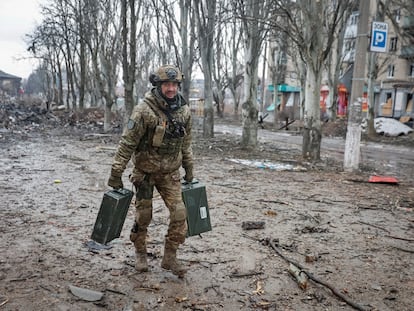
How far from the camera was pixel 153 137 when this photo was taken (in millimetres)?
3555

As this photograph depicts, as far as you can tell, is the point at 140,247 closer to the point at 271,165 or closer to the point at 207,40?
the point at 271,165

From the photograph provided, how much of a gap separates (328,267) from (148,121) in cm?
232

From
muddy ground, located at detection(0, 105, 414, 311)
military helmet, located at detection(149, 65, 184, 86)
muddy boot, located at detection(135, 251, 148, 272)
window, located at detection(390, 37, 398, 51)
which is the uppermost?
window, located at detection(390, 37, 398, 51)

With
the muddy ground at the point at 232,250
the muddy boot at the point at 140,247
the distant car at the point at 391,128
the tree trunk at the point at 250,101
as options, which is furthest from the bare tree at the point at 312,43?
the distant car at the point at 391,128

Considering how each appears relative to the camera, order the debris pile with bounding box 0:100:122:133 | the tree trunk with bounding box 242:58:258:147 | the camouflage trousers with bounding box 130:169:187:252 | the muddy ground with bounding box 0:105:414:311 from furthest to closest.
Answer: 1. the debris pile with bounding box 0:100:122:133
2. the tree trunk with bounding box 242:58:258:147
3. the camouflage trousers with bounding box 130:169:187:252
4. the muddy ground with bounding box 0:105:414:311

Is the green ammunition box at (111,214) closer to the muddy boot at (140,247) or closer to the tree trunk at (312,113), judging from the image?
the muddy boot at (140,247)

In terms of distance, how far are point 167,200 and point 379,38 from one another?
778cm

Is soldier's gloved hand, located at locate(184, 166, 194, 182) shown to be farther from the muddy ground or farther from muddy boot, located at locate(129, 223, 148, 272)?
the muddy ground

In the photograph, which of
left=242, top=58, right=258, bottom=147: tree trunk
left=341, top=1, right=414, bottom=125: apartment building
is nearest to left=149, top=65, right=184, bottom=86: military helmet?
left=242, top=58, right=258, bottom=147: tree trunk

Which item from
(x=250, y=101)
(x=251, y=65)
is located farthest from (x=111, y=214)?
(x=251, y=65)

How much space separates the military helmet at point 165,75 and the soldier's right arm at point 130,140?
323 mm

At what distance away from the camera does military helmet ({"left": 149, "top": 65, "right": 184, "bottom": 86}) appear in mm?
3562

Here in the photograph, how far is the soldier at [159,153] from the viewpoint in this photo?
354cm

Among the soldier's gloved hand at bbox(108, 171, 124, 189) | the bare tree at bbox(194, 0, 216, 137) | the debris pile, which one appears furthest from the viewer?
the debris pile
